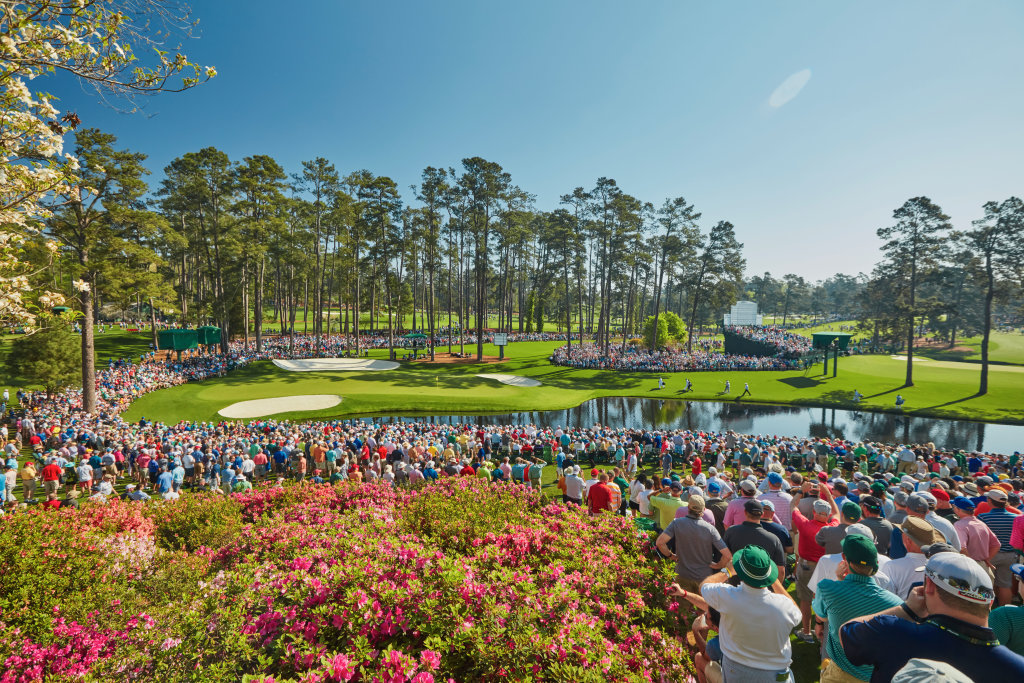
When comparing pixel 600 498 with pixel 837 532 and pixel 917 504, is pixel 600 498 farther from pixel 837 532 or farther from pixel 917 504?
pixel 917 504

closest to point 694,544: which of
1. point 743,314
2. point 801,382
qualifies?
point 801,382

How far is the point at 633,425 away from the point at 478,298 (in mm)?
23920

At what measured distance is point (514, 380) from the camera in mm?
35344

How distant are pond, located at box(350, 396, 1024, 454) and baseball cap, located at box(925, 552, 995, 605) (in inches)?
905

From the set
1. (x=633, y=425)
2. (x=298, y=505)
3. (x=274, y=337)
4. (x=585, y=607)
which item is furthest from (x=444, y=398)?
(x=274, y=337)

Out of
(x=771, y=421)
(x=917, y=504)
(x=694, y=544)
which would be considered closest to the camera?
(x=917, y=504)

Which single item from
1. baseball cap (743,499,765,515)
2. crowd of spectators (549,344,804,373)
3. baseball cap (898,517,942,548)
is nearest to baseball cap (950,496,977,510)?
baseball cap (898,517,942,548)

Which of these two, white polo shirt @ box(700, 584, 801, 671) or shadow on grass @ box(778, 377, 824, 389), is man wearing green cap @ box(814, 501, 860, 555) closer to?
white polo shirt @ box(700, 584, 801, 671)

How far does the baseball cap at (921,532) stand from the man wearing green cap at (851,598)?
1421 mm

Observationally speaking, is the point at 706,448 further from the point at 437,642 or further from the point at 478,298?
the point at 478,298

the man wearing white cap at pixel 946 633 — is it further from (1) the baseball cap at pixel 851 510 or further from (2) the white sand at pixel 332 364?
(2) the white sand at pixel 332 364

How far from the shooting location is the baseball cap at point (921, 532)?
407cm

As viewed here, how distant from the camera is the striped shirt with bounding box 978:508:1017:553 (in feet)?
20.0

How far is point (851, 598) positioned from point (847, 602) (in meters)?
0.05
